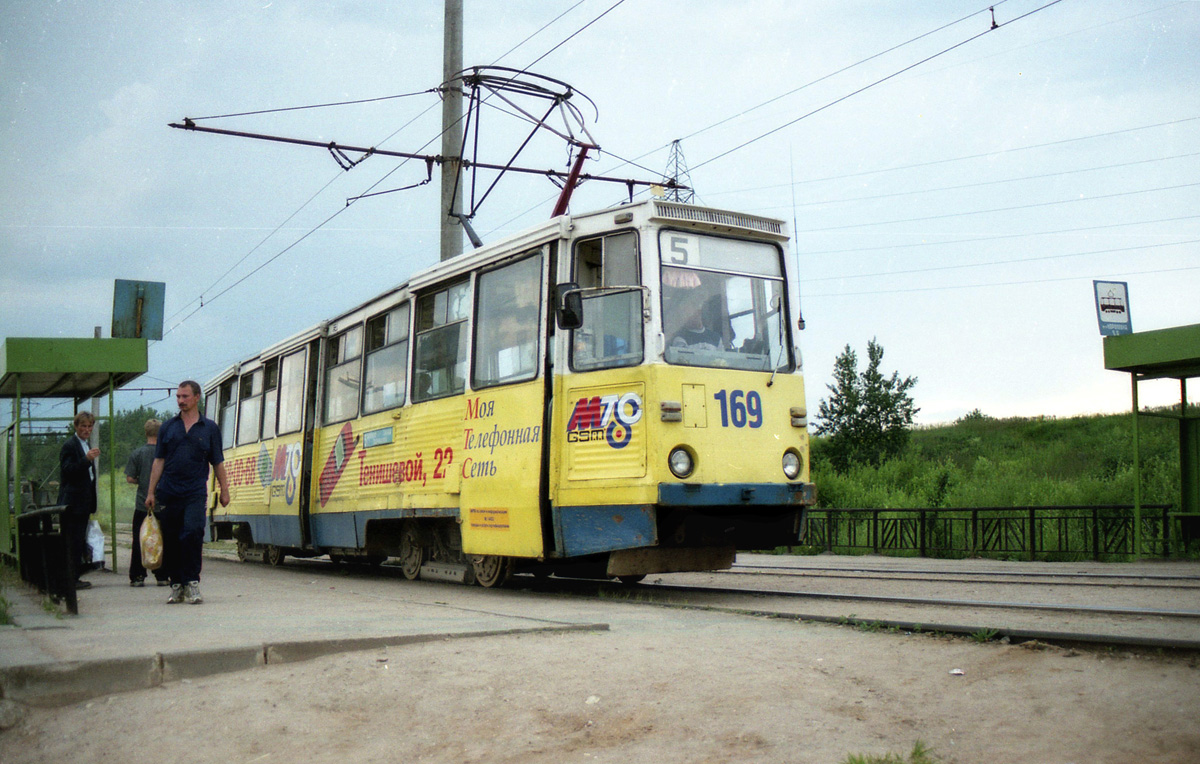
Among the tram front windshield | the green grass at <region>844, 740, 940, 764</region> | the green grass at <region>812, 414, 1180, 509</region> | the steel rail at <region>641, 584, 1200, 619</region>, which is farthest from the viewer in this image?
the green grass at <region>812, 414, 1180, 509</region>

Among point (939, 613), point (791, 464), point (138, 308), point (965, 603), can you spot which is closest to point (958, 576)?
point (791, 464)

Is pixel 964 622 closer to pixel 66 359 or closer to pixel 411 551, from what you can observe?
pixel 411 551

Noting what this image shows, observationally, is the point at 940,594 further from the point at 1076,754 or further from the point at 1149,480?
the point at 1149,480

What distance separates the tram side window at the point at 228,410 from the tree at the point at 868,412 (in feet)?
94.3

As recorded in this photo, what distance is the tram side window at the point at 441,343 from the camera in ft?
35.4

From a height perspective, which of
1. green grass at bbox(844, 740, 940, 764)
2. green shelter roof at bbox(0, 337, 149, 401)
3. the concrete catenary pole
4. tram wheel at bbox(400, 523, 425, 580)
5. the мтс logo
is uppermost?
the concrete catenary pole

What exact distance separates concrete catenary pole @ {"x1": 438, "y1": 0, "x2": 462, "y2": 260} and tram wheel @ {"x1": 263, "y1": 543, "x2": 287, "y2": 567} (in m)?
5.37

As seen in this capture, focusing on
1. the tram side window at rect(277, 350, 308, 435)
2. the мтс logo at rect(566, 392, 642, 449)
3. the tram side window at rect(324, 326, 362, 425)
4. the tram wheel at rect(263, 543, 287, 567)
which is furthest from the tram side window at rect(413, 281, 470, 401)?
the tram wheel at rect(263, 543, 287, 567)

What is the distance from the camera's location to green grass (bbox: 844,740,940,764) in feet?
13.0

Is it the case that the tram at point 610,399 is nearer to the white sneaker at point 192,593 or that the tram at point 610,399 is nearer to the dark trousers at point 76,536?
the white sneaker at point 192,593

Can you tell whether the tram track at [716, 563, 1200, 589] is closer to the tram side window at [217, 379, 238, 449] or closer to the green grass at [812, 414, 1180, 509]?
the green grass at [812, 414, 1180, 509]

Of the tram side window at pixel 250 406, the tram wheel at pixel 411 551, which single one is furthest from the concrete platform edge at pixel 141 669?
the tram side window at pixel 250 406

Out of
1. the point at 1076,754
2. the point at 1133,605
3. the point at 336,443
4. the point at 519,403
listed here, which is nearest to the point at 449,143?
the point at 336,443

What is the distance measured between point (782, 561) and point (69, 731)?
44.6ft
